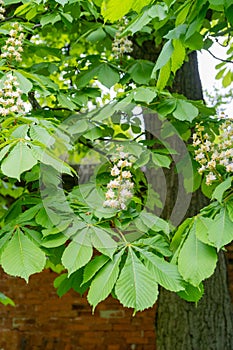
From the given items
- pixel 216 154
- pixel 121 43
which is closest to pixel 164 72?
pixel 216 154

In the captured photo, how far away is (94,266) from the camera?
1.19 m

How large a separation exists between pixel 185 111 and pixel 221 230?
54cm

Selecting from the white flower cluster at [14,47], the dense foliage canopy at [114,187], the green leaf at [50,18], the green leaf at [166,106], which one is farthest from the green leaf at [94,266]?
the green leaf at [50,18]

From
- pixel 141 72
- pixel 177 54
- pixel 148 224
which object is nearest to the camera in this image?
pixel 177 54

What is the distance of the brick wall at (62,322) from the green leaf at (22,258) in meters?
2.51

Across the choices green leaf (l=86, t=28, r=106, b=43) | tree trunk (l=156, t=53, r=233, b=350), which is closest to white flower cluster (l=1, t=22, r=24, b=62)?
green leaf (l=86, t=28, r=106, b=43)

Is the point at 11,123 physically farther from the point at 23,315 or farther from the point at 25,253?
the point at 23,315

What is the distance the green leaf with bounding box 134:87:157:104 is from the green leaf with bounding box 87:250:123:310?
505 mm

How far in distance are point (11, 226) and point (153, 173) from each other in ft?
3.24

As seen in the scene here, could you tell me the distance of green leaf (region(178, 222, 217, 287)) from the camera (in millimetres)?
1116

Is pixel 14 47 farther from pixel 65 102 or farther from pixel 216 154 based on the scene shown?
pixel 216 154

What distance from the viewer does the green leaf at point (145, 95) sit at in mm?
1466

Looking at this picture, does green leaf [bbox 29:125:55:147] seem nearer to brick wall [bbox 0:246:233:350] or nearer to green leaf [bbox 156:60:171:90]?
green leaf [bbox 156:60:171:90]

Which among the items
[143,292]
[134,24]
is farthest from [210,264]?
[134,24]
